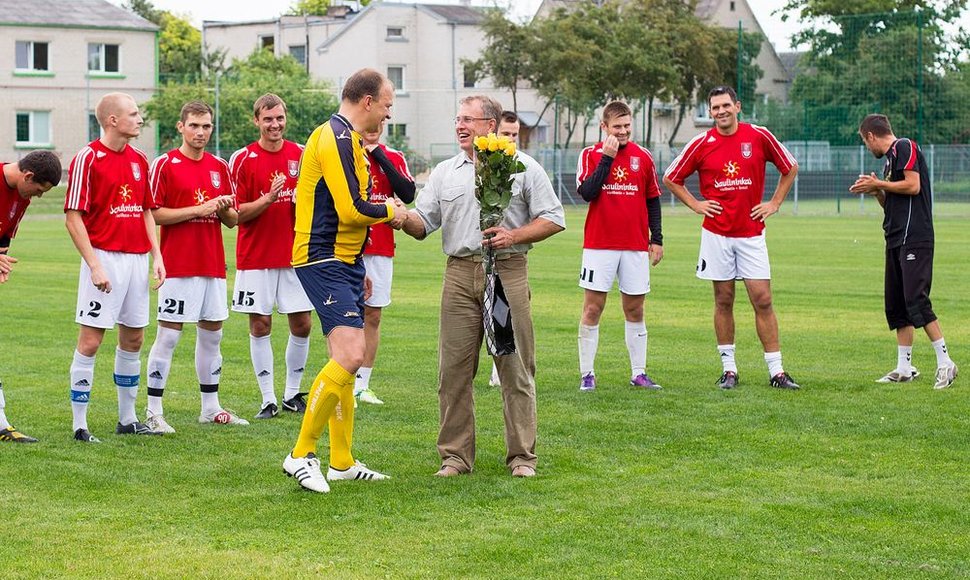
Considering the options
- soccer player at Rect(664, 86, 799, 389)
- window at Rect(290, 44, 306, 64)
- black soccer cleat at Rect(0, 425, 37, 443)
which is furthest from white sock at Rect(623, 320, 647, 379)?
window at Rect(290, 44, 306, 64)

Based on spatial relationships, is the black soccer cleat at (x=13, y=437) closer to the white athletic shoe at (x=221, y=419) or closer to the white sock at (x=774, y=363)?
the white athletic shoe at (x=221, y=419)

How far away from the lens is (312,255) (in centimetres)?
765

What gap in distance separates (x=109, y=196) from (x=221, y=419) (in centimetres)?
193

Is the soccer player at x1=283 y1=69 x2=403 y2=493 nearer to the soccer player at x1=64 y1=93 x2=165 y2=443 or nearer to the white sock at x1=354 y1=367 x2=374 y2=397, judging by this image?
the soccer player at x1=64 y1=93 x2=165 y2=443

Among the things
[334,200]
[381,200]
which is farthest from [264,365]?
[334,200]

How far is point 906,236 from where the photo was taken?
1188 centimetres

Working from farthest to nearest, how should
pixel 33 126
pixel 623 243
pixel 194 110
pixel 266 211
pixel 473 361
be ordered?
pixel 33 126 < pixel 623 243 < pixel 266 211 < pixel 194 110 < pixel 473 361

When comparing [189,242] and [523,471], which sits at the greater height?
[189,242]

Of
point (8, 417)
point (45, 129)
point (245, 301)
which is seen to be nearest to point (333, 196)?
point (245, 301)

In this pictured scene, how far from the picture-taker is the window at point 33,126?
57.8m

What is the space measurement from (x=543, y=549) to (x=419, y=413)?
160 inches

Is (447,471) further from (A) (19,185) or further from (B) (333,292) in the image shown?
(A) (19,185)

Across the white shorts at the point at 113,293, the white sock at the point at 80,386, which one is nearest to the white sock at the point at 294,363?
the white shorts at the point at 113,293

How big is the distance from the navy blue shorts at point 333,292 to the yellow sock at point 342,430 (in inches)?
13.7
